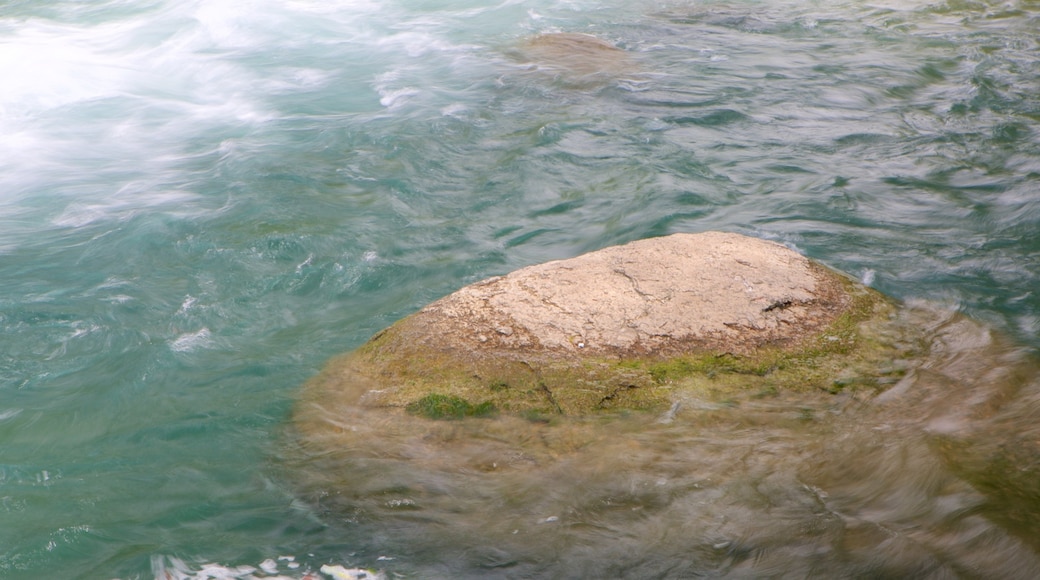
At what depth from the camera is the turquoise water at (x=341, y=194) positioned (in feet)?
15.0

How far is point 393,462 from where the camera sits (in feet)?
13.7

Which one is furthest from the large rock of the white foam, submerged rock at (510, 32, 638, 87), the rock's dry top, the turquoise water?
submerged rock at (510, 32, 638, 87)

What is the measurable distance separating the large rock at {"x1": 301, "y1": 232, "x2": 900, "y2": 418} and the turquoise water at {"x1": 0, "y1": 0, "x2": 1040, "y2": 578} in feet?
2.64

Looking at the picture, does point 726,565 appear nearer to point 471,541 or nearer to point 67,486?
point 471,541

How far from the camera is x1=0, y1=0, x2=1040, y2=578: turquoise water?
4.59m

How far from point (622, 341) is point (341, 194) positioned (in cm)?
397

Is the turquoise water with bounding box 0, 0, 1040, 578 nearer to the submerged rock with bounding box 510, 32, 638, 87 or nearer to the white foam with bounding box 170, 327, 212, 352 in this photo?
the white foam with bounding box 170, 327, 212, 352

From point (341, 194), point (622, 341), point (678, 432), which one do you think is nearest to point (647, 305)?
point (622, 341)

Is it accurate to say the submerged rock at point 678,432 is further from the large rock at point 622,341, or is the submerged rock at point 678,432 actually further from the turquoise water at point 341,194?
the turquoise water at point 341,194

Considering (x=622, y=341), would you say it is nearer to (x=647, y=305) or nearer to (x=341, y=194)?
(x=647, y=305)

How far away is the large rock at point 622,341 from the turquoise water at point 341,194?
2.64ft

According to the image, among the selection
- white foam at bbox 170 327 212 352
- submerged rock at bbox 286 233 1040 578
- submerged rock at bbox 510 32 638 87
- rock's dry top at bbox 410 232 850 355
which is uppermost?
submerged rock at bbox 510 32 638 87

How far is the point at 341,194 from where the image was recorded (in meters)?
7.71

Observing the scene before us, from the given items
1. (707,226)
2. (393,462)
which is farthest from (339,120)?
(393,462)
